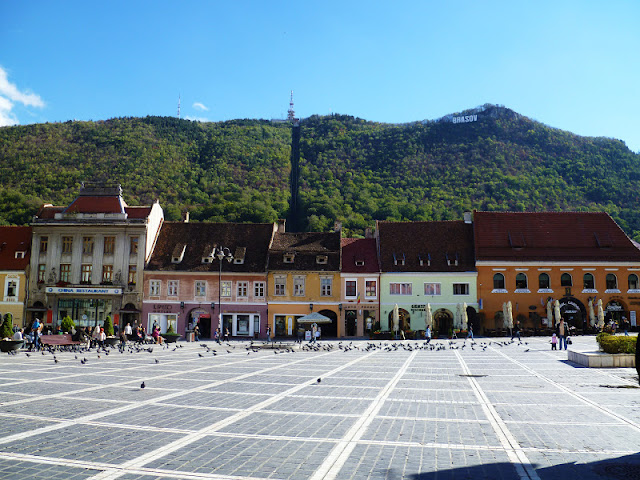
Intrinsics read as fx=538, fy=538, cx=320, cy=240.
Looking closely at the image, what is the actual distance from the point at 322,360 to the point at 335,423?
49.9ft

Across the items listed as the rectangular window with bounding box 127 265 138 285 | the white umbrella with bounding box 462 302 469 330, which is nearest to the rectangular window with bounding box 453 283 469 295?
the white umbrella with bounding box 462 302 469 330

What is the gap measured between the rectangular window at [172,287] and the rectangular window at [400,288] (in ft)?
62.4

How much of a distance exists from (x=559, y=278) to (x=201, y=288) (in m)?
A: 31.6

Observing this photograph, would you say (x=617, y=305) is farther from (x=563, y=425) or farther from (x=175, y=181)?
(x=175, y=181)

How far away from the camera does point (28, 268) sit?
4775cm

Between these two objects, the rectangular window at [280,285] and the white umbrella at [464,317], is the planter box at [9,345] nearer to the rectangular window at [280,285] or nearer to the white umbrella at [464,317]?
the rectangular window at [280,285]

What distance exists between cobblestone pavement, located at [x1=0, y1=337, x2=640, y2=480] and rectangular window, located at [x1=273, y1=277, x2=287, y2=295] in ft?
86.8

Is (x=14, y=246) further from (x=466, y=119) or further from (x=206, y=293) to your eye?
(x=466, y=119)

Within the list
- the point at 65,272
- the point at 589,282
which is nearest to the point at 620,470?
the point at 589,282

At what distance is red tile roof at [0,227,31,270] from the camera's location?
→ 158ft

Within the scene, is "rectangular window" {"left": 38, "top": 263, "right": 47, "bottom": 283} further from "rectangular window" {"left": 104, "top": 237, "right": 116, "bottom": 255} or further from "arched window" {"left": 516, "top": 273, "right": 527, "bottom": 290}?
"arched window" {"left": 516, "top": 273, "right": 527, "bottom": 290}

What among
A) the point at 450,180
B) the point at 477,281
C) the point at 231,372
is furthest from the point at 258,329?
the point at 450,180

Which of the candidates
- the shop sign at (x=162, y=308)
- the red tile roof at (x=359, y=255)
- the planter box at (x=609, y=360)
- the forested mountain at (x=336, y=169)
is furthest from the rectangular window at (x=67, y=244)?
the planter box at (x=609, y=360)

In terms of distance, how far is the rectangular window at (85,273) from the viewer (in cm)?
4750
